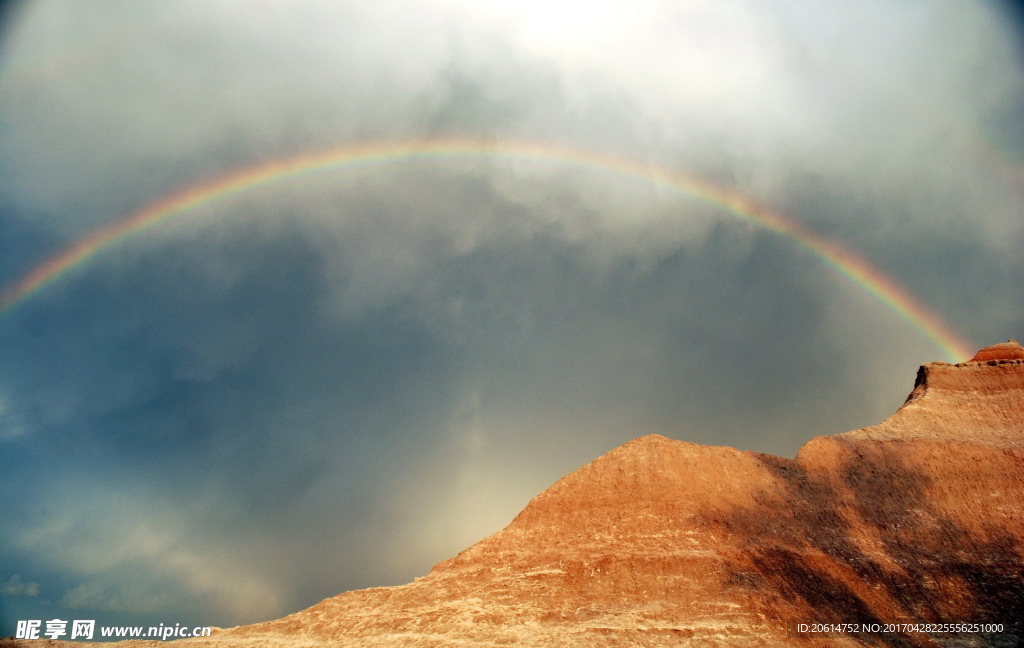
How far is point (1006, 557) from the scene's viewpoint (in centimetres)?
4047

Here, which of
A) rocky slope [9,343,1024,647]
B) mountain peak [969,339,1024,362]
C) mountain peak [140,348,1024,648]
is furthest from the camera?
mountain peak [969,339,1024,362]

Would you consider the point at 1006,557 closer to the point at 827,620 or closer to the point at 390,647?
the point at 827,620

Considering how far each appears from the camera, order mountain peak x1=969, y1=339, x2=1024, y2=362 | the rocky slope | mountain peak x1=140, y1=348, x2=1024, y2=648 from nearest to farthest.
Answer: the rocky slope
mountain peak x1=140, y1=348, x2=1024, y2=648
mountain peak x1=969, y1=339, x2=1024, y2=362

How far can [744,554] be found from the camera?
42594mm

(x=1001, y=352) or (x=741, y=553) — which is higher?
(x=1001, y=352)

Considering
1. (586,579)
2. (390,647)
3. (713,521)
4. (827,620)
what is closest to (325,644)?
(390,647)

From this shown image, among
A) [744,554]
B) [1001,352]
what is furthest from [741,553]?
[1001,352]

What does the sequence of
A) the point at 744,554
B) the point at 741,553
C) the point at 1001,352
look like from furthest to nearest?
the point at 1001,352
the point at 741,553
the point at 744,554

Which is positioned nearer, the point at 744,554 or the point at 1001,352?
the point at 744,554

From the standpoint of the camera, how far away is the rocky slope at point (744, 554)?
38406 millimetres

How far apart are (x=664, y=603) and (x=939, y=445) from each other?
26300 millimetres

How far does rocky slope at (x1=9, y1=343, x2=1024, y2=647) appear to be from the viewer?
126 feet

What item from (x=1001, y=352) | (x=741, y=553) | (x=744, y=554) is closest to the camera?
(x=744, y=554)

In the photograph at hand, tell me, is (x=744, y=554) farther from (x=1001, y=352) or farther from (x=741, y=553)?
(x=1001, y=352)
